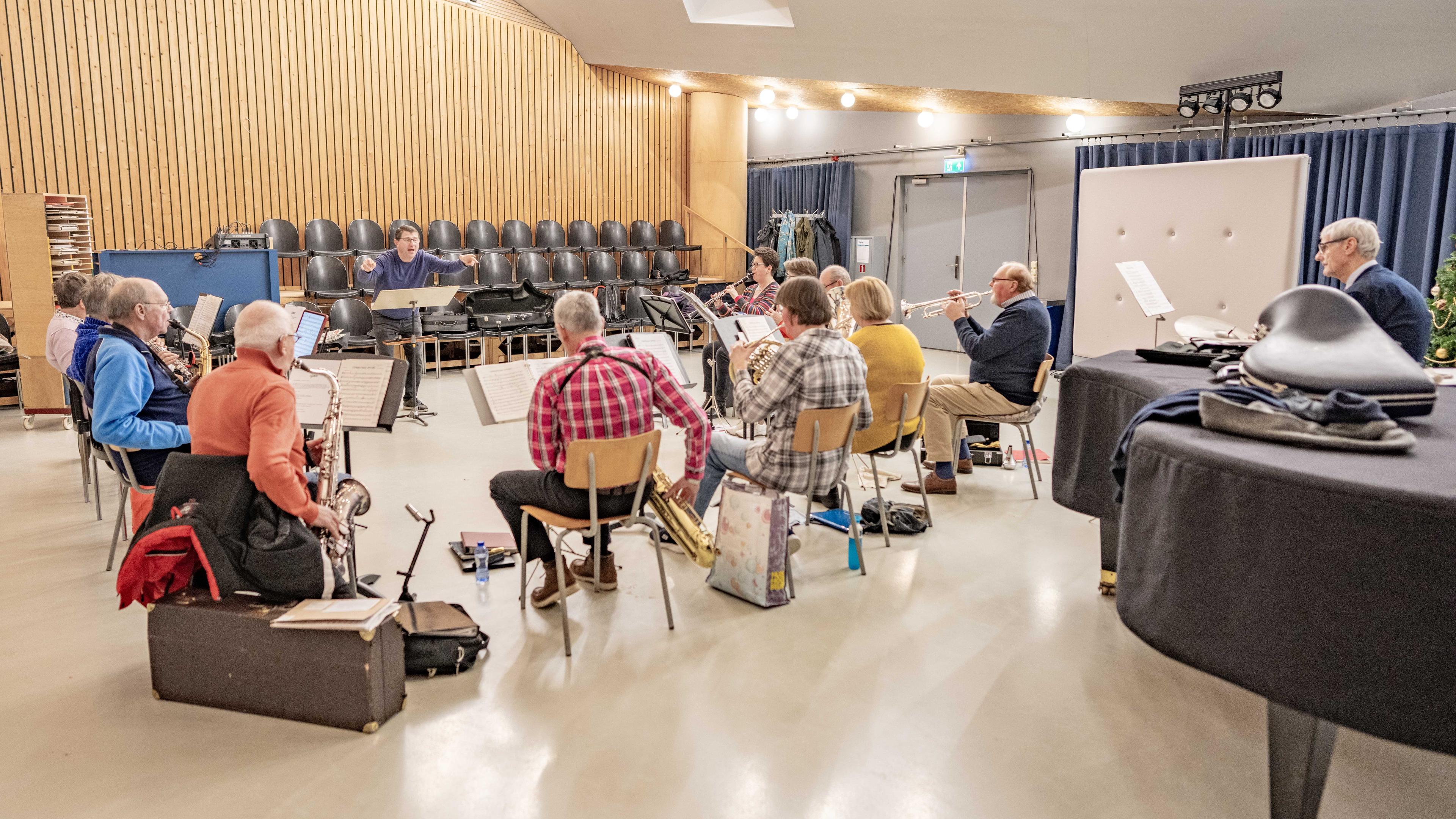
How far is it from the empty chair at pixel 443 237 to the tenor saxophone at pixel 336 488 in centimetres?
671

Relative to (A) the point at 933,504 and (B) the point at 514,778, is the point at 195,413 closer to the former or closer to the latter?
(B) the point at 514,778

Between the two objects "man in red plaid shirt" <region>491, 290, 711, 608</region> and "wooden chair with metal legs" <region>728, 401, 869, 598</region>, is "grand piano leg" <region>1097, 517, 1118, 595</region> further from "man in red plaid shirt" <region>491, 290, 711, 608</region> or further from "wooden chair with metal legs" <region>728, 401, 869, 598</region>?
"man in red plaid shirt" <region>491, 290, 711, 608</region>

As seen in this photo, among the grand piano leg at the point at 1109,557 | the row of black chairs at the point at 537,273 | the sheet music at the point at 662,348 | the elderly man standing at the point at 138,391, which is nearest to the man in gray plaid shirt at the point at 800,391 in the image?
the sheet music at the point at 662,348

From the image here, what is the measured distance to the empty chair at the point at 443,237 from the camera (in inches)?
386

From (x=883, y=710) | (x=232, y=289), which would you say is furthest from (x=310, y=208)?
(x=883, y=710)

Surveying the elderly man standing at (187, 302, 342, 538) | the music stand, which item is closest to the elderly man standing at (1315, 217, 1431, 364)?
Result: the elderly man standing at (187, 302, 342, 538)

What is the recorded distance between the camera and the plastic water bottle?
3.78 m

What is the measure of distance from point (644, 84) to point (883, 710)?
1046 centimetres

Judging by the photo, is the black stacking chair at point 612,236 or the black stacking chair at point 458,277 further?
the black stacking chair at point 612,236

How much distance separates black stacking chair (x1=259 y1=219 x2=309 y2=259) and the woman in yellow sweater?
6.56m

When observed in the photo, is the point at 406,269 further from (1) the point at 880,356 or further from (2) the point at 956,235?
(2) the point at 956,235

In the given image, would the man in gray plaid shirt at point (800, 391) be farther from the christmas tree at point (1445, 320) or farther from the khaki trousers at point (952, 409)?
the christmas tree at point (1445, 320)

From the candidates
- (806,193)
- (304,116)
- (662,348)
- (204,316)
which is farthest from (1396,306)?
(304,116)

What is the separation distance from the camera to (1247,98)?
657 cm
